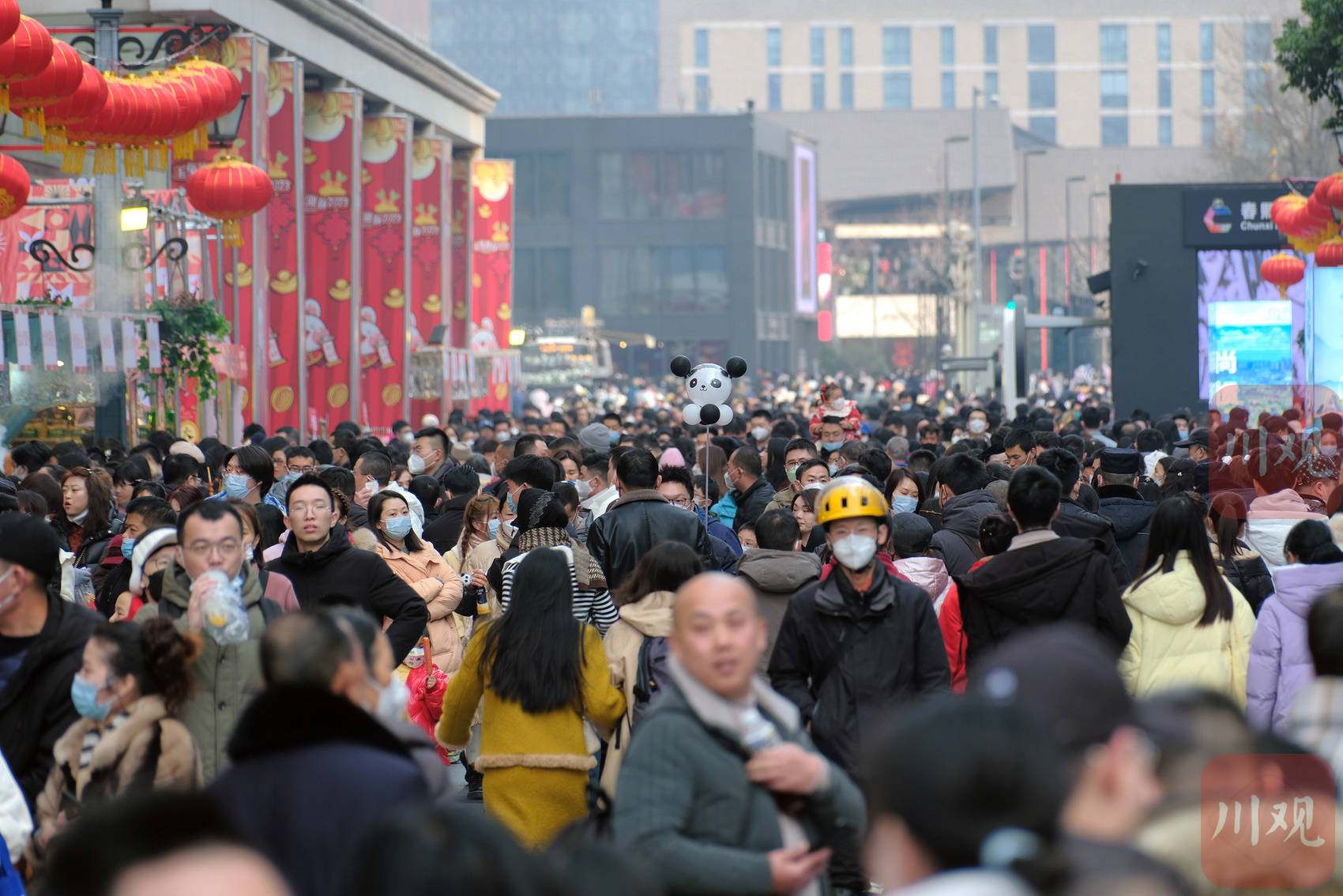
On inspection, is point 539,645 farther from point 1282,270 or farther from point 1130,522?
point 1282,270

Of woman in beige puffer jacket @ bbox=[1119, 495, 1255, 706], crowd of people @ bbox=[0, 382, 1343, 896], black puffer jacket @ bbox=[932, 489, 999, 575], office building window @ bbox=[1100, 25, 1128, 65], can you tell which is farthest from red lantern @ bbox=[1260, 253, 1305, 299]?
office building window @ bbox=[1100, 25, 1128, 65]

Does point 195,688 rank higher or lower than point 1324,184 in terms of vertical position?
lower

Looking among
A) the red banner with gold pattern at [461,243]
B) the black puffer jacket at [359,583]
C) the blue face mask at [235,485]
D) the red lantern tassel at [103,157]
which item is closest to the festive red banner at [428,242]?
the red banner with gold pattern at [461,243]

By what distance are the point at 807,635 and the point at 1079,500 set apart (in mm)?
3554

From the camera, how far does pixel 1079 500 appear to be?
8.84m

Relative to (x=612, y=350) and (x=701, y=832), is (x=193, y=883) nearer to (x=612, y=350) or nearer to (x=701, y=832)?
(x=701, y=832)

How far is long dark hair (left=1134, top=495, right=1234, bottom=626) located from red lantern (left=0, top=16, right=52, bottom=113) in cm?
766

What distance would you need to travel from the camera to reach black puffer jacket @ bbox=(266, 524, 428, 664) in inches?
267

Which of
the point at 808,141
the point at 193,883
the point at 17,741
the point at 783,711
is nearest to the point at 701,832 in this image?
the point at 783,711

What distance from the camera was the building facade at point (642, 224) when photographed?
234 feet

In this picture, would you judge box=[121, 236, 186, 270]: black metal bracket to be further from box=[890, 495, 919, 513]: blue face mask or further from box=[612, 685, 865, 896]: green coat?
box=[612, 685, 865, 896]: green coat

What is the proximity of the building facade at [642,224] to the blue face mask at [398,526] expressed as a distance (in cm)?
6289

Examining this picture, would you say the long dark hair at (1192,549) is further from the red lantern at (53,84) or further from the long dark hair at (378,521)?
the red lantern at (53,84)

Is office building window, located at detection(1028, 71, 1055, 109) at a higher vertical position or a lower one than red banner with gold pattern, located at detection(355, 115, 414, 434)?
higher
